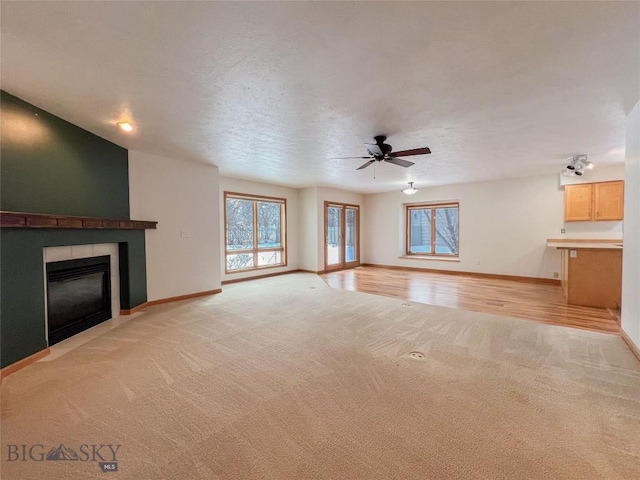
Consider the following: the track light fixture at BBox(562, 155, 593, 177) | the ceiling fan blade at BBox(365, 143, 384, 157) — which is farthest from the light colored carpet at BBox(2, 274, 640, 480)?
the track light fixture at BBox(562, 155, 593, 177)

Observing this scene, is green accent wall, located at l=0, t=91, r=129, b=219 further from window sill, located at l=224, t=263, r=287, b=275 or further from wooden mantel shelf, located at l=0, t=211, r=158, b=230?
window sill, located at l=224, t=263, r=287, b=275

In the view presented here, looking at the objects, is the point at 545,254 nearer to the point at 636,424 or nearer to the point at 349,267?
the point at 349,267

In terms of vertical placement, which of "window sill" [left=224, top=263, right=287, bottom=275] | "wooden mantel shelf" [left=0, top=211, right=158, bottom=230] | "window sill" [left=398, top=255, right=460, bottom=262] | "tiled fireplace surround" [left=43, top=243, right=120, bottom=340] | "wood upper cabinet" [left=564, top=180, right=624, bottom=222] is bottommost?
"window sill" [left=224, top=263, right=287, bottom=275]

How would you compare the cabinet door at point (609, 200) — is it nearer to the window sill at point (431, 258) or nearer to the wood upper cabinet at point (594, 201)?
the wood upper cabinet at point (594, 201)

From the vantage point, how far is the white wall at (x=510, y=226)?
612 centimetres

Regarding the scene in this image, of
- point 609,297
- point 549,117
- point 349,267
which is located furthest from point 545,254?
point 349,267

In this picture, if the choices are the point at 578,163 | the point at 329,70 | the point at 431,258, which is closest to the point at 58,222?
the point at 329,70

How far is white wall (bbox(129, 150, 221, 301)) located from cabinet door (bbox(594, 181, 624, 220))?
7.59 metres

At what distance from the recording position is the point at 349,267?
29.4 feet

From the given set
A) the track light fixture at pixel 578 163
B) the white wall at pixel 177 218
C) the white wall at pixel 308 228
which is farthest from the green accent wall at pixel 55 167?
the track light fixture at pixel 578 163

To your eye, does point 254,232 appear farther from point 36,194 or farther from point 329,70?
point 329,70

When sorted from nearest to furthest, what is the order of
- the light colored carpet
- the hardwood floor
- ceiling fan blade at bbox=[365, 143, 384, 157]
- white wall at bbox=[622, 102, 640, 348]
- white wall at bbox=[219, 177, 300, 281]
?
1. the light colored carpet
2. white wall at bbox=[622, 102, 640, 348]
3. ceiling fan blade at bbox=[365, 143, 384, 157]
4. the hardwood floor
5. white wall at bbox=[219, 177, 300, 281]

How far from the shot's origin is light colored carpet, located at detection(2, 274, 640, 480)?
4.89 feet

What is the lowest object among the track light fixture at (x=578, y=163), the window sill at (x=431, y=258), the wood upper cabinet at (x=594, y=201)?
the window sill at (x=431, y=258)
